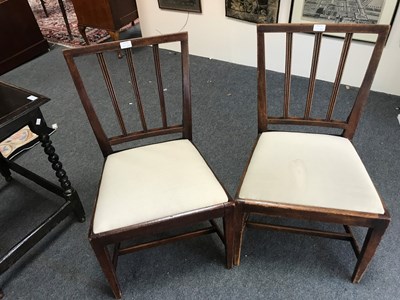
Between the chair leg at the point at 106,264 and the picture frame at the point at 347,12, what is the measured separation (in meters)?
2.00

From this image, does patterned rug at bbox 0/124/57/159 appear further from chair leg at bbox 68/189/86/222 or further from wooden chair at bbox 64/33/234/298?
wooden chair at bbox 64/33/234/298

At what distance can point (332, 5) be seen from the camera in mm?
2160

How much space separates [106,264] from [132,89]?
5.57 feet

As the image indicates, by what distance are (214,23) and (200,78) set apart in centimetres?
49

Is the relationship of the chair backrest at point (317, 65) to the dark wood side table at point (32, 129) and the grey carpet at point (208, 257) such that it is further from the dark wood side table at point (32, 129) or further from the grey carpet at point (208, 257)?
the dark wood side table at point (32, 129)

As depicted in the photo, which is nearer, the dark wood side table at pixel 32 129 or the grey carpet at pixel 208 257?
the dark wood side table at pixel 32 129

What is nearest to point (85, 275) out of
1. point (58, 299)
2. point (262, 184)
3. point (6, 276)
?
point (58, 299)

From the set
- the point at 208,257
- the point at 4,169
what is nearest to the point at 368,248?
the point at 208,257

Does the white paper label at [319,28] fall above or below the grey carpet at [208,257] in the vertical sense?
above

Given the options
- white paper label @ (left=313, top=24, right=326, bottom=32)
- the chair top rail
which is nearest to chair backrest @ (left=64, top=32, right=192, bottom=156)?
the chair top rail

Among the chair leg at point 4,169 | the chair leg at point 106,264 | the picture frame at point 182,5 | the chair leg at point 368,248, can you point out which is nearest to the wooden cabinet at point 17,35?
the picture frame at point 182,5

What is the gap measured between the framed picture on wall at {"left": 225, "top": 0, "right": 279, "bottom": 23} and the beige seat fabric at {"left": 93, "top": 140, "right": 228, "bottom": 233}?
154cm

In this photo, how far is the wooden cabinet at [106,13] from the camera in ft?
9.18

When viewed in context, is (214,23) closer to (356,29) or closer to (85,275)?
(356,29)
